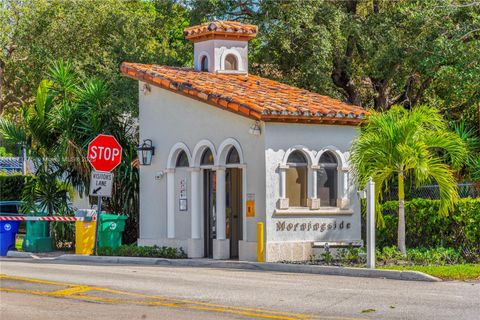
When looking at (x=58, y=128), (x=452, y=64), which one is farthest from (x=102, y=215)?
(x=452, y=64)

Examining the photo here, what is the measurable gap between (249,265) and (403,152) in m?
4.03

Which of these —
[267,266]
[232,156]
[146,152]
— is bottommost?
[267,266]

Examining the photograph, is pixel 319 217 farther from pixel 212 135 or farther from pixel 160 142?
pixel 160 142

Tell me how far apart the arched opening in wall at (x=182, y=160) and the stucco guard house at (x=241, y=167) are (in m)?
0.04

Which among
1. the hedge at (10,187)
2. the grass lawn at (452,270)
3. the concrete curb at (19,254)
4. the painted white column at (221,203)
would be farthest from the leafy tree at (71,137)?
the grass lawn at (452,270)

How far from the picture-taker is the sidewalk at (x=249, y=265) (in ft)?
56.5

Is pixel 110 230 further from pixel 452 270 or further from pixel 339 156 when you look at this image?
pixel 452 270

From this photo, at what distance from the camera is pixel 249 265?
2038 cm

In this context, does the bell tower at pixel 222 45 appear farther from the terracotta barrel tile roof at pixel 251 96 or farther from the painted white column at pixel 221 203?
the painted white column at pixel 221 203

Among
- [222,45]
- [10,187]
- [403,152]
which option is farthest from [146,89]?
[10,187]

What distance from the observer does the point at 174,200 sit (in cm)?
2408

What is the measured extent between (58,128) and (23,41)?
12396mm

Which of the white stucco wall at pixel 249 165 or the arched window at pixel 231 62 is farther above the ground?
the arched window at pixel 231 62

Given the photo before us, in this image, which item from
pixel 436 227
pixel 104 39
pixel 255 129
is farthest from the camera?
pixel 104 39
